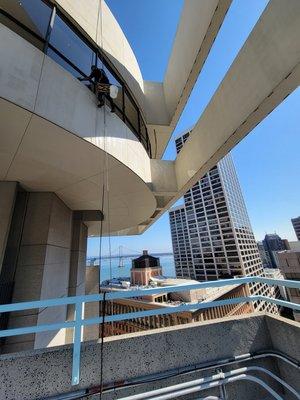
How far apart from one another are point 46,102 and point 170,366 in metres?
4.18

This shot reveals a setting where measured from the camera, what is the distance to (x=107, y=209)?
23.6 feet

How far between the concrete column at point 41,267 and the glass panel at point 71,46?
3.36 m

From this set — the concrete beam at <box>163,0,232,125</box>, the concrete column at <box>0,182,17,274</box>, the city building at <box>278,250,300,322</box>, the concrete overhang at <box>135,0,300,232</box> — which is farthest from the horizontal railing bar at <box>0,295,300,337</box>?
the city building at <box>278,250,300,322</box>

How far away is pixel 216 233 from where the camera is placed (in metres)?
101

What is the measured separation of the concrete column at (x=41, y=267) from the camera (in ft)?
14.3

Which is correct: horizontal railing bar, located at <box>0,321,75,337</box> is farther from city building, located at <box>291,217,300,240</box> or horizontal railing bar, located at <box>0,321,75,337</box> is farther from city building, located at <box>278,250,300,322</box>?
city building, located at <box>291,217,300,240</box>

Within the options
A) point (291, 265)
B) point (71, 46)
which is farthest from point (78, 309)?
point (291, 265)

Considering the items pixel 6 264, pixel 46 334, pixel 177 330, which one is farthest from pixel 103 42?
pixel 46 334

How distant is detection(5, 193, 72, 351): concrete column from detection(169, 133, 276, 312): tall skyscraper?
87104 mm

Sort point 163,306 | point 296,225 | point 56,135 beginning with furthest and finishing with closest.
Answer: point 296,225 < point 163,306 < point 56,135

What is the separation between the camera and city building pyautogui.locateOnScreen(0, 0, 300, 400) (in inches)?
86.9

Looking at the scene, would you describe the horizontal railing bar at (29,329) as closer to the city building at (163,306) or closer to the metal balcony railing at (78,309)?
the metal balcony railing at (78,309)

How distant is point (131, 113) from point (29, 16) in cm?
314

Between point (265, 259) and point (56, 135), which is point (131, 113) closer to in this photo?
point (56, 135)
